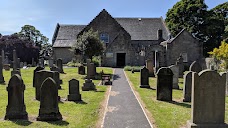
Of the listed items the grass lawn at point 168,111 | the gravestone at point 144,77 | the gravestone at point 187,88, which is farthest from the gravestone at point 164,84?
the gravestone at point 144,77

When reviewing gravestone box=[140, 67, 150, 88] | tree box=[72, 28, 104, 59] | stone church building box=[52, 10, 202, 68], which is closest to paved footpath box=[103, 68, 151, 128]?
gravestone box=[140, 67, 150, 88]

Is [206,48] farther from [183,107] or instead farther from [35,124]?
[35,124]

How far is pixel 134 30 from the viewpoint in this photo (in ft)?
161

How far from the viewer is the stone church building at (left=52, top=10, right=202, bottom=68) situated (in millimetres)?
37531

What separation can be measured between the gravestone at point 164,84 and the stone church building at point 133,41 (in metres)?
15.6

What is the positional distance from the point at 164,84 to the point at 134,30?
36.1m

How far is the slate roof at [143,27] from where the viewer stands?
47300 millimetres

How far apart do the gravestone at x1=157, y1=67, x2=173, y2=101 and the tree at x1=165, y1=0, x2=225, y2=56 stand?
3268 centimetres

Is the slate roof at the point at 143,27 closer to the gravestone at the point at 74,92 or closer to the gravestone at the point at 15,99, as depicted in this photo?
the gravestone at the point at 74,92

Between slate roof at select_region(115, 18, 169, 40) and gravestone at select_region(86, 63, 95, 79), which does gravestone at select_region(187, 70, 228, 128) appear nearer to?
gravestone at select_region(86, 63, 95, 79)

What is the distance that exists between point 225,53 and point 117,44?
16.6 m

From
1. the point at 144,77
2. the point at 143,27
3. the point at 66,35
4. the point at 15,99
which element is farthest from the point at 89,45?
the point at 143,27

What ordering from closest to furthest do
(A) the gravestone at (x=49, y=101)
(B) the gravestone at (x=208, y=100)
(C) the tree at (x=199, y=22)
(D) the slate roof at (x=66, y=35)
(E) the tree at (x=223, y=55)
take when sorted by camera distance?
(B) the gravestone at (x=208, y=100) < (A) the gravestone at (x=49, y=101) < (E) the tree at (x=223, y=55) < (C) the tree at (x=199, y=22) < (D) the slate roof at (x=66, y=35)

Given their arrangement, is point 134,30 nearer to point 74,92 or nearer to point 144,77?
point 144,77
